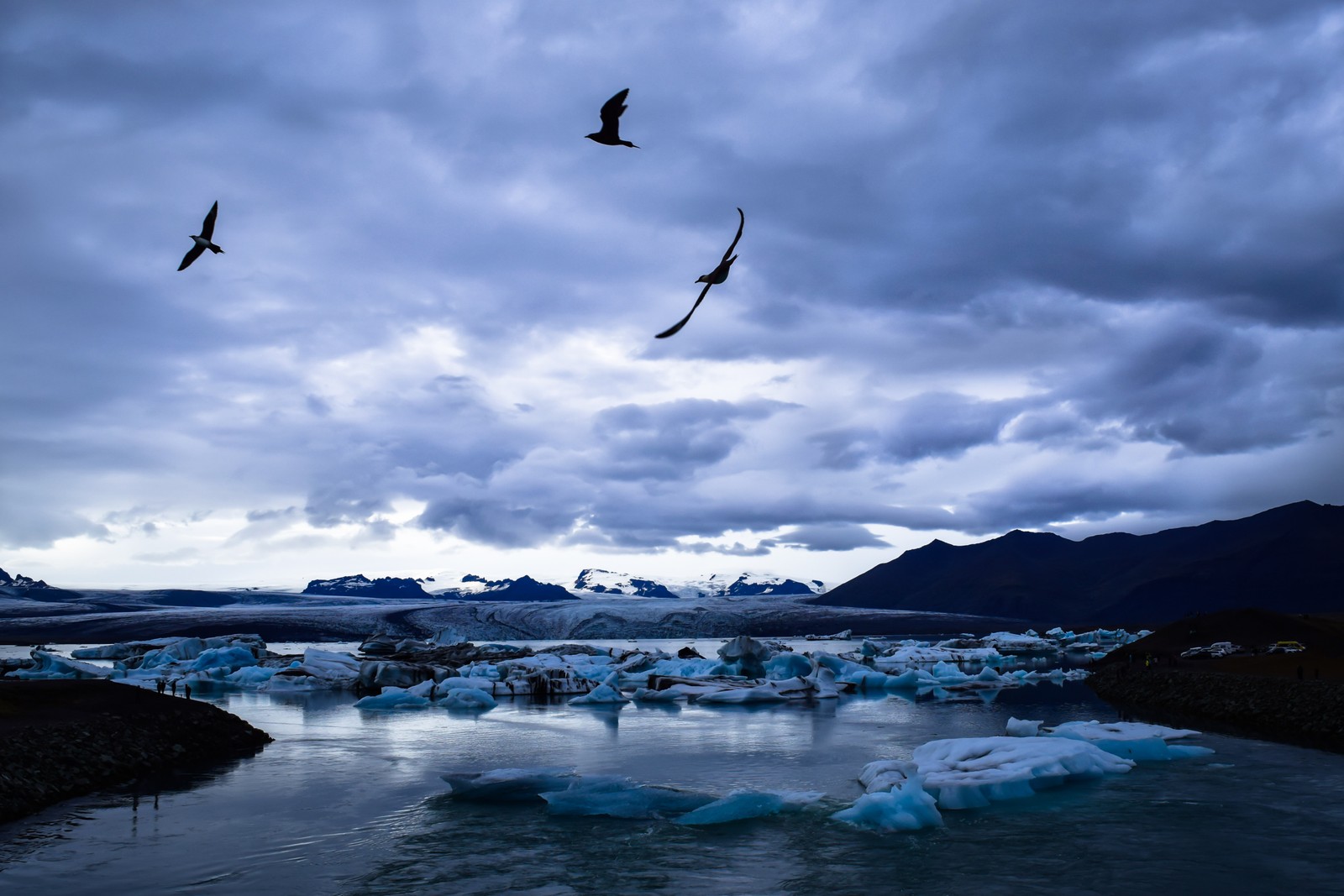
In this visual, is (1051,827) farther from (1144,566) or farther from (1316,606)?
(1144,566)

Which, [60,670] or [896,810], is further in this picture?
[60,670]

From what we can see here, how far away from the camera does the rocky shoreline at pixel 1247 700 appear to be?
2256 cm

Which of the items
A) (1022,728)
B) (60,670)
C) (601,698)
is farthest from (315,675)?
(1022,728)

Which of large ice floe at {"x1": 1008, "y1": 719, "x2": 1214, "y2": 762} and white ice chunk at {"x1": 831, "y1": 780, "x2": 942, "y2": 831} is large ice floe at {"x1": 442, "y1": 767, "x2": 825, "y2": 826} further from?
large ice floe at {"x1": 1008, "y1": 719, "x2": 1214, "y2": 762}

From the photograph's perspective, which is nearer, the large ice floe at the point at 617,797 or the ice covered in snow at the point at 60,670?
the large ice floe at the point at 617,797

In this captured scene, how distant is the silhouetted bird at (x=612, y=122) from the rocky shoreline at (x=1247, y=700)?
865 inches

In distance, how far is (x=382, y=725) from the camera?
26.4 m

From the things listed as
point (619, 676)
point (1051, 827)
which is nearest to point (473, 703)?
point (619, 676)

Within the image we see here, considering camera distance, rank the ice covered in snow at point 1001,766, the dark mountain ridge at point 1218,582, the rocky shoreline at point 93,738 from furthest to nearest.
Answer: the dark mountain ridge at point 1218,582 → the rocky shoreline at point 93,738 → the ice covered in snow at point 1001,766

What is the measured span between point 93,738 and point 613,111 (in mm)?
16588

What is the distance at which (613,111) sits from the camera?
6.98m

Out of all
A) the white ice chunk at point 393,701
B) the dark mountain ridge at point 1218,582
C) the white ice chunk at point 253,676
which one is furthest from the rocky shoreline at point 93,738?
the dark mountain ridge at point 1218,582

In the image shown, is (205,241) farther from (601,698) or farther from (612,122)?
(601,698)

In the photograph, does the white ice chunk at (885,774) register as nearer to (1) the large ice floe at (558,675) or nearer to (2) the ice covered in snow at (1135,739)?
(2) the ice covered in snow at (1135,739)
